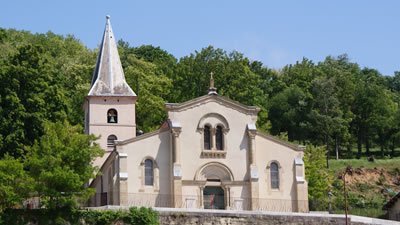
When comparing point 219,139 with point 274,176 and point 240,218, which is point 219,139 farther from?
point 240,218

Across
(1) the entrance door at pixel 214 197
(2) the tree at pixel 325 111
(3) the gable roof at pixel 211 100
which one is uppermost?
(2) the tree at pixel 325 111

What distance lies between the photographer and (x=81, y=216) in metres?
A: 46.6

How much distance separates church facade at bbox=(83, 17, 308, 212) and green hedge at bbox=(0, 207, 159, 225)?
14.7 ft

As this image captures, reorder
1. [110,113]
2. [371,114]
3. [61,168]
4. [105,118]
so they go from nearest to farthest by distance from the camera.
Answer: [61,168], [105,118], [110,113], [371,114]

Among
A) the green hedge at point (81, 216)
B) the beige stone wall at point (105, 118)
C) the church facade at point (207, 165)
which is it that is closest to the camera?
the green hedge at point (81, 216)

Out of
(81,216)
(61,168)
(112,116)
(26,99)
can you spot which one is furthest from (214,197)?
(26,99)

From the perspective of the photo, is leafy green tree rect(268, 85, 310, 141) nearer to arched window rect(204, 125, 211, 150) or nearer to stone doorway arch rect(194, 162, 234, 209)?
arched window rect(204, 125, 211, 150)

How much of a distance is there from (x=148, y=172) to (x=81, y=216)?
8.17 m

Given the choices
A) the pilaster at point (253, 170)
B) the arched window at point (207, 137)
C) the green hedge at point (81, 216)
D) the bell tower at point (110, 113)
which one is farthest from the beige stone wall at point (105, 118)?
the green hedge at point (81, 216)

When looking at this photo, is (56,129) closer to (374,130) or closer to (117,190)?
(117,190)

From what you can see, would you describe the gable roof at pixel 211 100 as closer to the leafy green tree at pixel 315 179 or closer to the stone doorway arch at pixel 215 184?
the stone doorway arch at pixel 215 184

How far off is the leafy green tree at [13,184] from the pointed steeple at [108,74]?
16626mm

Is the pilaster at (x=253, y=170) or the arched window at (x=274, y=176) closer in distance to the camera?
the pilaster at (x=253, y=170)

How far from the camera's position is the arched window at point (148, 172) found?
175 ft
